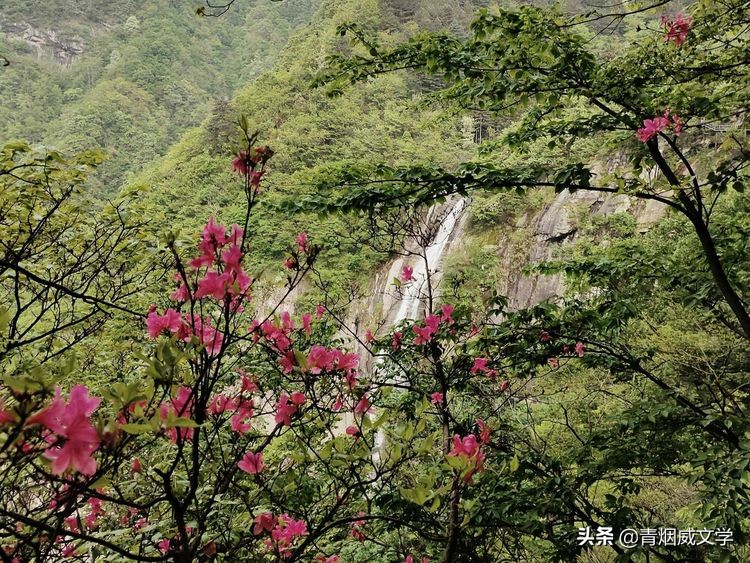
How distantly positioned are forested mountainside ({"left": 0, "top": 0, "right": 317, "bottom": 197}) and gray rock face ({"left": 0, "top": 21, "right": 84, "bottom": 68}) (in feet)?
0.34

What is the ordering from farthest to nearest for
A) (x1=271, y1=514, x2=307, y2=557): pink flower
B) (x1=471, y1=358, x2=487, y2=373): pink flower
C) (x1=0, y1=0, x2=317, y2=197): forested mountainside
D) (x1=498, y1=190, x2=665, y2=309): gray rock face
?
(x1=0, y1=0, x2=317, y2=197): forested mountainside, (x1=498, y1=190, x2=665, y2=309): gray rock face, (x1=471, y1=358, x2=487, y2=373): pink flower, (x1=271, y1=514, x2=307, y2=557): pink flower

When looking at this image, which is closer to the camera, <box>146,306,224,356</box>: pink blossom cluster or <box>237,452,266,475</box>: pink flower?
<box>146,306,224,356</box>: pink blossom cluster

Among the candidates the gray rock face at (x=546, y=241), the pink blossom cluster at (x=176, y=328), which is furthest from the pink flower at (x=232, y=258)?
the gray rock face at (x=546, y=241)

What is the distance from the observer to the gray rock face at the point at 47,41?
1825 inches

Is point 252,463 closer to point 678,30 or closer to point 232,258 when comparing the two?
point 232,258

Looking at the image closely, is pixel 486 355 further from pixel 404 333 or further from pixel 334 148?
pixel 334 148

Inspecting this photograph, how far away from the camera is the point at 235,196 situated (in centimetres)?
1836

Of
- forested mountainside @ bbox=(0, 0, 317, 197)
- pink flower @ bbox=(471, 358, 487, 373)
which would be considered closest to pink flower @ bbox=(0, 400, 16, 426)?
pink flower @ bbox=(471, 358, 487, 373)

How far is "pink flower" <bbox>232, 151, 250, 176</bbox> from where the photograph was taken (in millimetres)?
1135

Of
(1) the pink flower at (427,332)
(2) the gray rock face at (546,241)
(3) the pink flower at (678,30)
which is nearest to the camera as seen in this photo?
(1) the pink flower at (427,332)

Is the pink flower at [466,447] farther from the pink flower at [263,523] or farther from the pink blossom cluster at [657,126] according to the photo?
the pink blossom cluster at [657,126]

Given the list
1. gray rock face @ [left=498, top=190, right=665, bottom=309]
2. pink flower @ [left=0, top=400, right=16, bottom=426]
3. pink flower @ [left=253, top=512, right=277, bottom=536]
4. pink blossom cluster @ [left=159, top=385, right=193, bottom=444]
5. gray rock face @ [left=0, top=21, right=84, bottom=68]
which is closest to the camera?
pink flower @ [left=0, top=400, right=16, bottom=426]

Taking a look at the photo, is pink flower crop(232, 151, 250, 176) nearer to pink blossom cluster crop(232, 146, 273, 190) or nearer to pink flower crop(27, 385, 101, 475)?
pink blossom cluster crop(232, 146, 273, 190)

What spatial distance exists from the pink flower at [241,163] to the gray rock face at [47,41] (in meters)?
58.1
